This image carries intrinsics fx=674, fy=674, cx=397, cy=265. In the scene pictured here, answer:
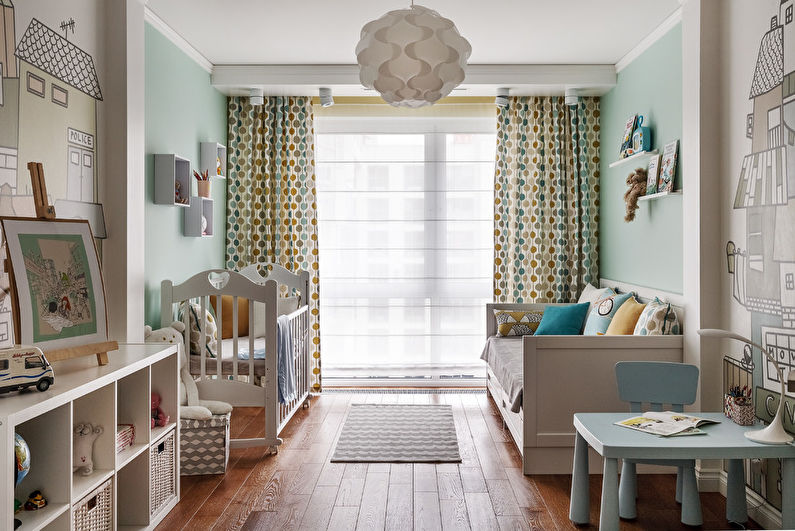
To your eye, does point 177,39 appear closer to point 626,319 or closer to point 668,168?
point 668,168

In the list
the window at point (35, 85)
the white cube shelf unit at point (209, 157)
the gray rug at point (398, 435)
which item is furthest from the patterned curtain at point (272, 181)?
the window at point (35, 85)

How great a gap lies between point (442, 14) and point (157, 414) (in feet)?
8.87

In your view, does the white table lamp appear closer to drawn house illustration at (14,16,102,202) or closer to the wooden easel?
the wooden easel

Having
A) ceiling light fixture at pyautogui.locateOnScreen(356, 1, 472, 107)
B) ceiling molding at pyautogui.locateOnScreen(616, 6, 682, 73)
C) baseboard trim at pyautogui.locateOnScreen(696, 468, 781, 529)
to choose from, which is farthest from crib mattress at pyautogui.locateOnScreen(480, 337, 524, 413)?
ceiling molding at pyautogui.locateOnScreen(616, 6, 682, 73)

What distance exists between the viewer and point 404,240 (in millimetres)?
5711

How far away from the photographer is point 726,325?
316cm

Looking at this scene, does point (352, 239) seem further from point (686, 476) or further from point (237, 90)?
point (686, 476)

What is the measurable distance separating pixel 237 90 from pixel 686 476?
4.16 meters

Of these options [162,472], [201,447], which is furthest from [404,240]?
[162,472]

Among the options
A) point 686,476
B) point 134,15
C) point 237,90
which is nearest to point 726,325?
point 686,476

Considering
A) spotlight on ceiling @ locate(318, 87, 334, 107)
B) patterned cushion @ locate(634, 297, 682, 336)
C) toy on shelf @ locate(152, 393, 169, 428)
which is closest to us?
toy on shelf @ locate(152, 393, 169, 428)

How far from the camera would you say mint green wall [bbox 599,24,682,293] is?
3.96 m

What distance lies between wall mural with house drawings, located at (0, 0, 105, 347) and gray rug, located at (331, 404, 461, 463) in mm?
1883

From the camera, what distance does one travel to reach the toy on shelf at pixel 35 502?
80.0 inches
